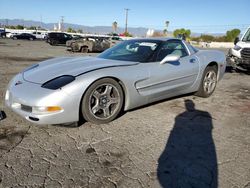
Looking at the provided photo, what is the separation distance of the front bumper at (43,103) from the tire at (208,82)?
2931mm

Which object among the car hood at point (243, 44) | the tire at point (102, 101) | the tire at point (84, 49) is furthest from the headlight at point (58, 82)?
the tire at point (84, 49)

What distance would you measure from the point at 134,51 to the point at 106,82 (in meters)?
1.15

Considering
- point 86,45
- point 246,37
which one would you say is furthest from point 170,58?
point 86,45

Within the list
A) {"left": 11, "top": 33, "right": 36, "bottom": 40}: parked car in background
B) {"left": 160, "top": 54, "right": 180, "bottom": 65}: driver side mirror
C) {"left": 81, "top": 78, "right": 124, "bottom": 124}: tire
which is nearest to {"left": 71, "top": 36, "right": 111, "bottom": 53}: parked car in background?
{"left": 160, "top": 54, "right": 180, "bottom": 65}: driver side mirror

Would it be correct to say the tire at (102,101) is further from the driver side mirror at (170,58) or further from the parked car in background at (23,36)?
the parked car in background at (23,36)

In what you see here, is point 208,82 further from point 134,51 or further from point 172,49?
point 134,51

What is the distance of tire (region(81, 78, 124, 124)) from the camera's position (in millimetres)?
3420

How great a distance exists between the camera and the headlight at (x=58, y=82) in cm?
324

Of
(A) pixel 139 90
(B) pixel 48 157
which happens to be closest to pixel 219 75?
(A) pixel 139 90

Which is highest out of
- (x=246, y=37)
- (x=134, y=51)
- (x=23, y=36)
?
(x=23, y=36)

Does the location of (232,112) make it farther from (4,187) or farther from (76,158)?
(4,187)

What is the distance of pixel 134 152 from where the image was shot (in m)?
2.89

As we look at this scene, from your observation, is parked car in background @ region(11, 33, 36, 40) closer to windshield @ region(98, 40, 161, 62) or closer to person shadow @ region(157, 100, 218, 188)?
windshield @ region(98, 40, 161, 62)

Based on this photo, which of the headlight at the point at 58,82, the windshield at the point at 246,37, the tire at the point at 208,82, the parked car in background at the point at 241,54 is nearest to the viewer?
the headlight at the point at 58,82
